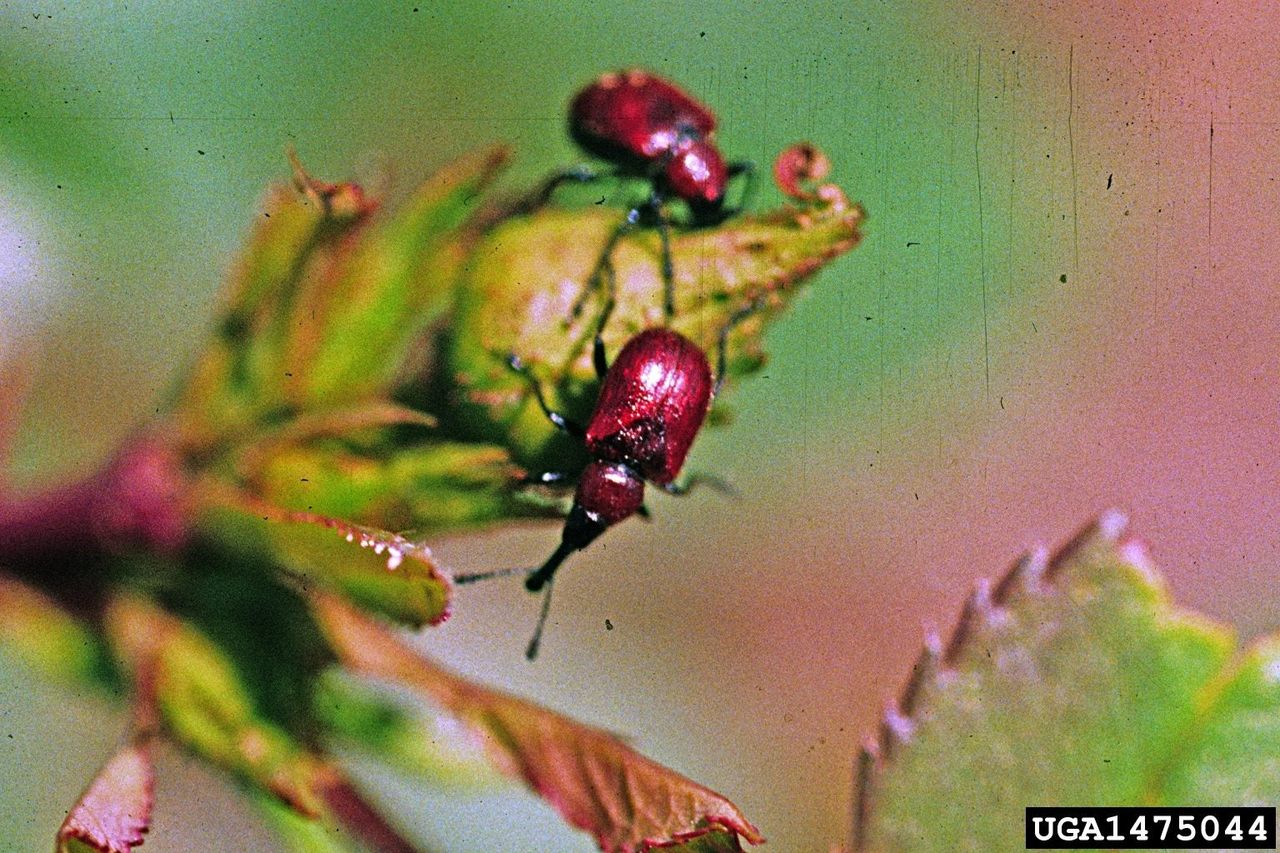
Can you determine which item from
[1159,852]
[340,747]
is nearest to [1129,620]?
[1159,852]

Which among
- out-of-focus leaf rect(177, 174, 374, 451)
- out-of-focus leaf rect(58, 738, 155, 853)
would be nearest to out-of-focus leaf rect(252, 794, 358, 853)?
out-of-focus leaf rect(58, 738, 155, 853)

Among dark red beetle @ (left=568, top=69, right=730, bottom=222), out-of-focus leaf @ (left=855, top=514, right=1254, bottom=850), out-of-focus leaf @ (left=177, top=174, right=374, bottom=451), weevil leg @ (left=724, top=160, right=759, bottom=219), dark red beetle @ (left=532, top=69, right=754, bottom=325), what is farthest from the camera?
weevil leg @ (left=724, top=160, right=759, bottom=219)

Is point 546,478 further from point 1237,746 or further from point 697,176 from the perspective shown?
point 1237,746

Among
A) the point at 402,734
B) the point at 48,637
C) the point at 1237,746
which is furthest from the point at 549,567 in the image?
the point at 1237,746

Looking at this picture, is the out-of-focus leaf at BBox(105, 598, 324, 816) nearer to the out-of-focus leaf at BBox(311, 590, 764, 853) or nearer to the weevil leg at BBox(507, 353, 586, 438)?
the out-of-focus leaf at BBox(311, 590, 764, 853)

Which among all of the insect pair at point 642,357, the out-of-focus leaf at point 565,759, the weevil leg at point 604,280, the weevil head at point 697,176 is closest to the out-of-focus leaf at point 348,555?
the out-of-focus leaf at point 565,759
